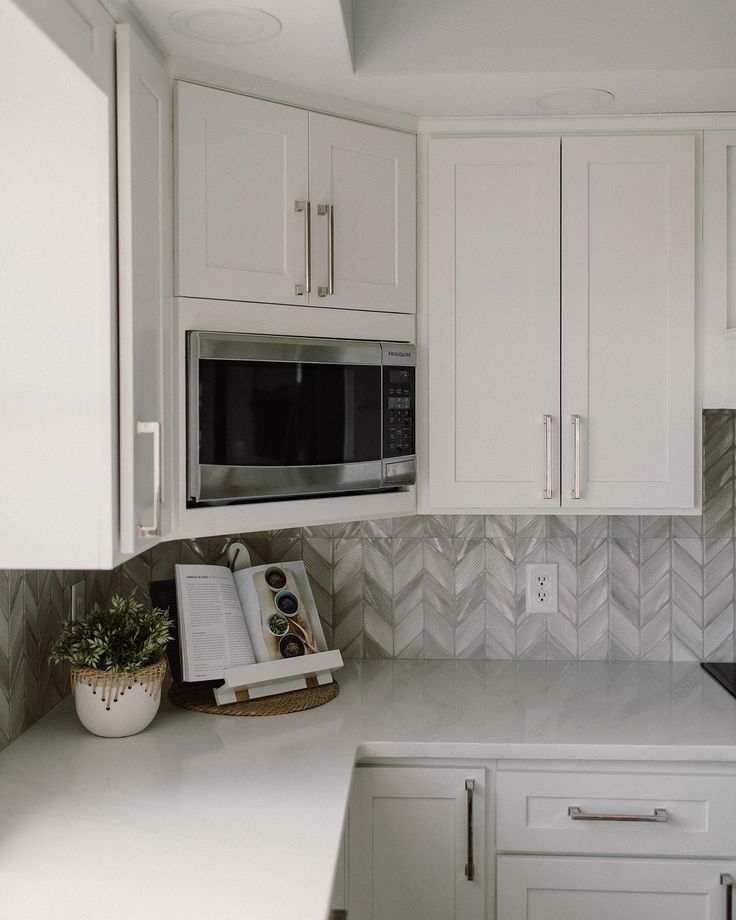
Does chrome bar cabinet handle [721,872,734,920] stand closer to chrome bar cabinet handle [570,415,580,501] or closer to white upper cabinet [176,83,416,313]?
chrome bar cabinet handle [570,415,580,501]

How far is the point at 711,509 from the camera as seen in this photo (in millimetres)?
2307

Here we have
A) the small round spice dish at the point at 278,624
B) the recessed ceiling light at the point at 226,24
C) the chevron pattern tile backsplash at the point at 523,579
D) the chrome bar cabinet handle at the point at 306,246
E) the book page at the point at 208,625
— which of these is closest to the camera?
the recessed ceiling light at the point at 226,24

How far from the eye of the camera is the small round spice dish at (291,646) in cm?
200

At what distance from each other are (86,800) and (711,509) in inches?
65.0

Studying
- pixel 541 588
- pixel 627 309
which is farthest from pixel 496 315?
pixel 541 588

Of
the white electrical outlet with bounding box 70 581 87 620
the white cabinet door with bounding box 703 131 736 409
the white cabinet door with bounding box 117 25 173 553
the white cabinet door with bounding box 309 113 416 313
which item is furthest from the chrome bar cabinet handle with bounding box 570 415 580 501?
the white electrical outlet with bounding box 70 581 87 620

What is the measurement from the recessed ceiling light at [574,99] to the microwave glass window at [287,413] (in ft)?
2.22

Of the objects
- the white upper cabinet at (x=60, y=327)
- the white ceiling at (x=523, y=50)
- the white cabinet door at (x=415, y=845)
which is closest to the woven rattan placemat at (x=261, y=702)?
the white cabinet door at (x=415, y=845)

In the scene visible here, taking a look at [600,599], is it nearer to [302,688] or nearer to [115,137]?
[302,688]

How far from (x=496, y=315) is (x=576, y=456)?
0.36 metres

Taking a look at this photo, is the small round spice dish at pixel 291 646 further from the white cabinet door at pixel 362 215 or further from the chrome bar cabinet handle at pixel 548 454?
the white cabinet door at pixel 362 215

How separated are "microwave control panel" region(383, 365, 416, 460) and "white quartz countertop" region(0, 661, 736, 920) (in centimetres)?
56

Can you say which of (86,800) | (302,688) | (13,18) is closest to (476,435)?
(302,688)

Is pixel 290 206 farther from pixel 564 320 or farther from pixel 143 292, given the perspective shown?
pixel 564 320
